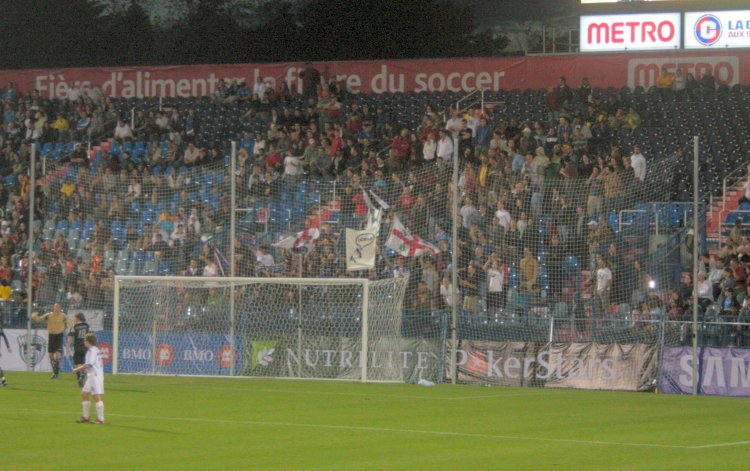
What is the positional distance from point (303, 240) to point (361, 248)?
74.4 inches

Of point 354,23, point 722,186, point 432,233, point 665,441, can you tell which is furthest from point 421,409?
point 354,23

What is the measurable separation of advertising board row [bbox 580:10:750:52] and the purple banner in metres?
14.7

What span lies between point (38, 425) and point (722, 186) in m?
19.4

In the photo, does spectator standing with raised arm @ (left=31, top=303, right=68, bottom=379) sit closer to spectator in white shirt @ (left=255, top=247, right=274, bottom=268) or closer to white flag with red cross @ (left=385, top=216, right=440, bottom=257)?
spectator in white shirt @ (left=255, top=247, right=274, bottom=268)

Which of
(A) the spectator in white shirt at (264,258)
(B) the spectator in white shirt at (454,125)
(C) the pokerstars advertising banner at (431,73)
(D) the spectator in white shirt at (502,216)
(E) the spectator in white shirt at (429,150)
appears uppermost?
(C) the pokerstars advertising banner at (431,73)

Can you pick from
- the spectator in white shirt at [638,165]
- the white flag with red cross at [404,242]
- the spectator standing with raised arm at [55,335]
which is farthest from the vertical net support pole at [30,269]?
the spectator in white shirt at [638,165]

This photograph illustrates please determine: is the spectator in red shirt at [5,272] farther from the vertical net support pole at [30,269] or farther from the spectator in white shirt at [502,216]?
the spectator in white shirt at [502,216]

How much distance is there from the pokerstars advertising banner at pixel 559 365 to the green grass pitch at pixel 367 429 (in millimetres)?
821

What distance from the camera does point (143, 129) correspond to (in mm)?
40500

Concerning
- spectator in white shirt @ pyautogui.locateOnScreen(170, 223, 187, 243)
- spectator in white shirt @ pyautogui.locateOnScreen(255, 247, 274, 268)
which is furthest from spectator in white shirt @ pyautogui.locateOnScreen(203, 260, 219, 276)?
spectator in white shirt @ pyautogui.locateOnScreen(170, 223, 187, 243)

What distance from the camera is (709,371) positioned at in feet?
81.5

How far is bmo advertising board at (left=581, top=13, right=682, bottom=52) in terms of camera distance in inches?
1476

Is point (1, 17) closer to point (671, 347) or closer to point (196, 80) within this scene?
point (196, 80)

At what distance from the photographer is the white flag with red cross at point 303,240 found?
97.9ft
